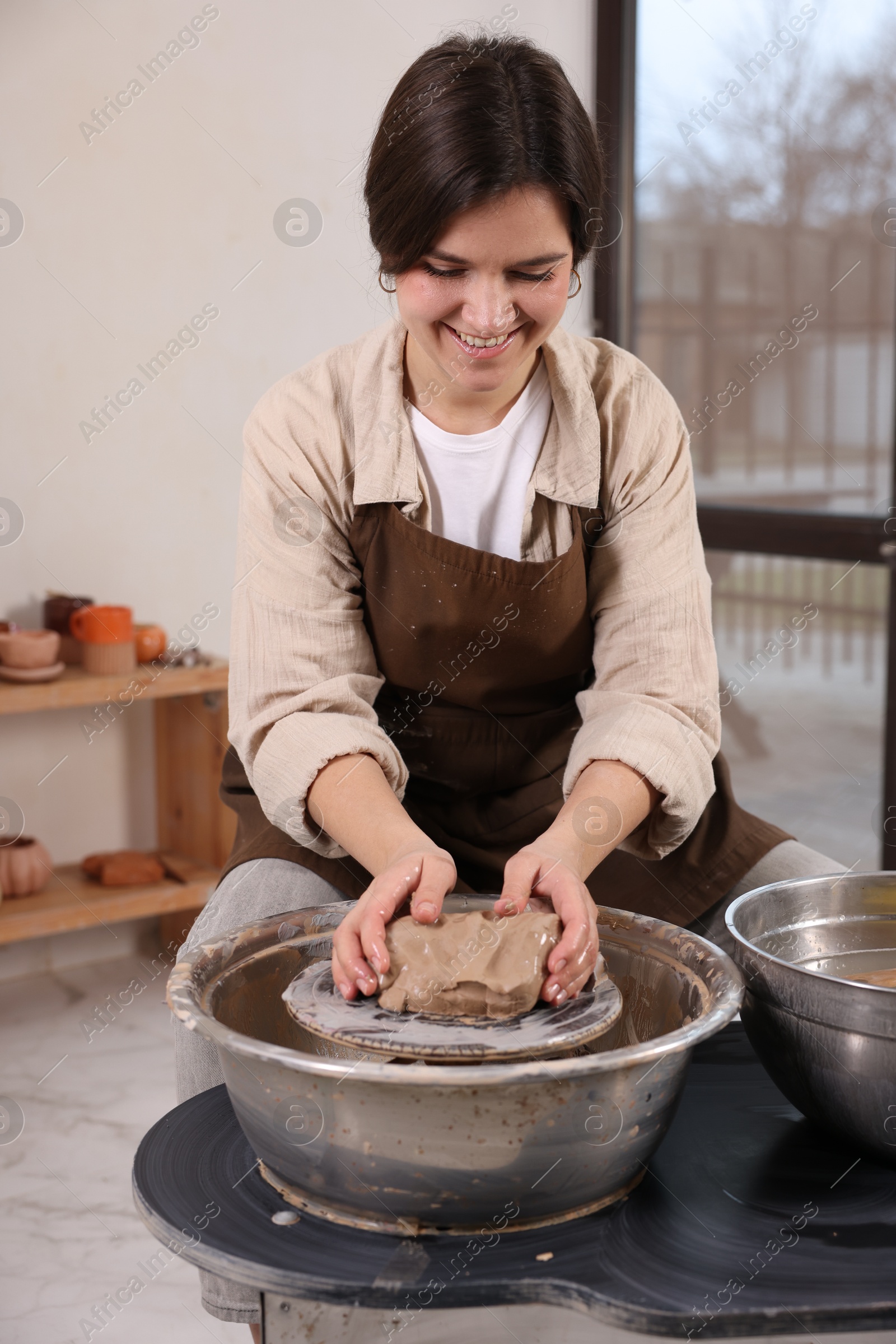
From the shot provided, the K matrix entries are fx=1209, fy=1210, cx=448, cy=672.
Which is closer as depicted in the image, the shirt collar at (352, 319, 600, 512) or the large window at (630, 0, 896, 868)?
the shirt collar at (352, 319, 600, 512)

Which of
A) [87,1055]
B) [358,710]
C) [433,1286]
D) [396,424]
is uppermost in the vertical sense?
[396,424]

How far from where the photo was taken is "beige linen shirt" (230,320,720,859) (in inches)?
48.4

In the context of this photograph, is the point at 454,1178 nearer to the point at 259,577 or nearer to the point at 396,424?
the point at 259,577

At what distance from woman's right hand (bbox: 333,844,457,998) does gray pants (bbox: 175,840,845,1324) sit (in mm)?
143

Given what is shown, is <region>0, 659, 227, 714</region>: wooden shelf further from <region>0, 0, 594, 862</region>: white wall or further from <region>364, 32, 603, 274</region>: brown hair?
<region>364, 32, 603, 274</region>: brown hair

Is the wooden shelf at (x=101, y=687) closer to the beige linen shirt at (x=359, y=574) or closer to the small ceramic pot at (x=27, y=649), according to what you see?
the small ceramic pot at (x=27, y=649)

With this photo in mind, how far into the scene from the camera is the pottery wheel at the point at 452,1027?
854 millimetres

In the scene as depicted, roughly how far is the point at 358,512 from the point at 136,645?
48.7 inches

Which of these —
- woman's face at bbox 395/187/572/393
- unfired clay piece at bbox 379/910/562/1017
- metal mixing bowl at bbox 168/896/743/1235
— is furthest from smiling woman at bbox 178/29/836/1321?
metal mixing bowl at bbox 168/896/743/1235

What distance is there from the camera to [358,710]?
49.6 inches

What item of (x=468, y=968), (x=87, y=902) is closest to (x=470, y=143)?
(x=468, y=968)

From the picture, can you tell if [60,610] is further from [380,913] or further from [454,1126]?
[454,1126]

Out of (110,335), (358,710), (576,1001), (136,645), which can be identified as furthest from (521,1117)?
(110,335)

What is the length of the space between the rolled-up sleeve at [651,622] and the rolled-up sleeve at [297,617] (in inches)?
9.6
